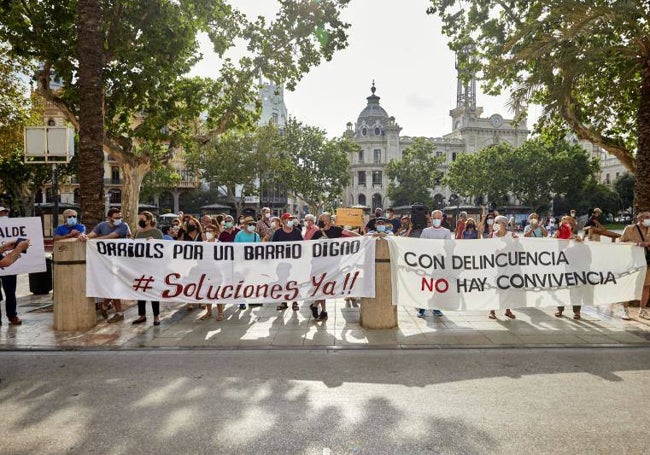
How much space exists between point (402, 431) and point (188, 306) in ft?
21.7

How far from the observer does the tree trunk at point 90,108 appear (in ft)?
30.8

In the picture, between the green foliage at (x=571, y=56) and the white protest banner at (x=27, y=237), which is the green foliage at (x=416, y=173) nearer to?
the green foliage at (x=571, y=56)

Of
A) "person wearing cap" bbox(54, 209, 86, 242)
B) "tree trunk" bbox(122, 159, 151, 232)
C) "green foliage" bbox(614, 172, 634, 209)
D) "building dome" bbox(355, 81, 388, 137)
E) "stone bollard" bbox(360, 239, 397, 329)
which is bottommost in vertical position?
"stone bollard" bbox(360, 239, 397, 329)

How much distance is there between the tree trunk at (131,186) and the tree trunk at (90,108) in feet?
19.5

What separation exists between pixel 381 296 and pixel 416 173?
56988 mm

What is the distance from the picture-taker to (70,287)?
7.45 meters

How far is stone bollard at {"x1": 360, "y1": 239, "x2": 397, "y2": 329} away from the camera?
7.43 meters

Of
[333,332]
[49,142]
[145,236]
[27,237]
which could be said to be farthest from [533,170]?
[27,237]

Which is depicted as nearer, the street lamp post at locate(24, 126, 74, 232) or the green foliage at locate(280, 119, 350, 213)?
the street lamp post at locate(24, 126, 74, 232)

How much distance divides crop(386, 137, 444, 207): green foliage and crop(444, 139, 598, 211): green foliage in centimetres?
869

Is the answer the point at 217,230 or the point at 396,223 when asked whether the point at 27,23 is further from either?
the point at 396,223

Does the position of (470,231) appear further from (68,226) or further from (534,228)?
(68,226)

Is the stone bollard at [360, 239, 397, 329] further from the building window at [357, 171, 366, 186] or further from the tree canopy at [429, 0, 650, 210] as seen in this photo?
the building window at [357, 171, 366, 186]

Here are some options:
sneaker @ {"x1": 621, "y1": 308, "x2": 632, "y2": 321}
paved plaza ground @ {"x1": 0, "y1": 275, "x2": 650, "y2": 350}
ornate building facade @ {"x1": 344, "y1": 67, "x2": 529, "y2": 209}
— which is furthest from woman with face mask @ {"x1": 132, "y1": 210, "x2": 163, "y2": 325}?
ornate building facade @ {"x1": 344, "y1": 67, "x2": 529, "y2": 209}
